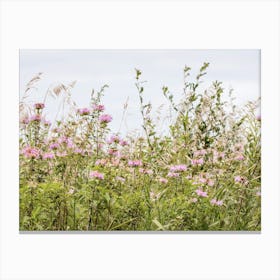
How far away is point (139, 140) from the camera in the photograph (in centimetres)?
326

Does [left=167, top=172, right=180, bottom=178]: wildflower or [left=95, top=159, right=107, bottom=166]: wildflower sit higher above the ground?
[left=95, top=159, right=107, bottom=166]: wildflower

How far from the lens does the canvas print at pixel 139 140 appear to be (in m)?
3.17

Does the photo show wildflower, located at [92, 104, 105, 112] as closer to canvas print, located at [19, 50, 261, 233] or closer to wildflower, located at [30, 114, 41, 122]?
canvas print, located at [19, 50, 261, 233]

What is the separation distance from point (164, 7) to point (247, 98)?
0.72m

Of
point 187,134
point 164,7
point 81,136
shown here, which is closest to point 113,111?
point 81,136

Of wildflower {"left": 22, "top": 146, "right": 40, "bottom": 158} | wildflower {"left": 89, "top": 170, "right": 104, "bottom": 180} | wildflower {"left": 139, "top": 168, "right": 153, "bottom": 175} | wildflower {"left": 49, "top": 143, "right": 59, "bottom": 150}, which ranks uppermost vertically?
wildflower {"left": 49, "top": 143, "right": 59, "bottom": 150}

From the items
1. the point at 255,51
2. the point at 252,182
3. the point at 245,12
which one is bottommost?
the point at 252,182

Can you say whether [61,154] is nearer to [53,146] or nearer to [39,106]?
[53,146]

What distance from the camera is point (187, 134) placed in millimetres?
3271

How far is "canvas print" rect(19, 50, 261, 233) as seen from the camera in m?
3.17

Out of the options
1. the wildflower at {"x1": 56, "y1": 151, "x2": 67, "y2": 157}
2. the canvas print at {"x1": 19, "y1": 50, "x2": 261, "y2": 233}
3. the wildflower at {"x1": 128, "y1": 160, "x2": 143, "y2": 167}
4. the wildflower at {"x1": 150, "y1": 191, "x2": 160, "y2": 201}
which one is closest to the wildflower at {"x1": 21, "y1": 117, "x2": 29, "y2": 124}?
the canvas print at {"x1": 19, "y1": 50, "x2": 261, "y2": 233}

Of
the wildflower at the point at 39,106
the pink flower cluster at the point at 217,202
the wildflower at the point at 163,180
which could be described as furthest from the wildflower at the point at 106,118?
the pink flower cluster at the point at 217,202

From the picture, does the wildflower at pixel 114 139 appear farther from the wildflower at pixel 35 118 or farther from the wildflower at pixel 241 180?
the wildflower at pixel 241 180
